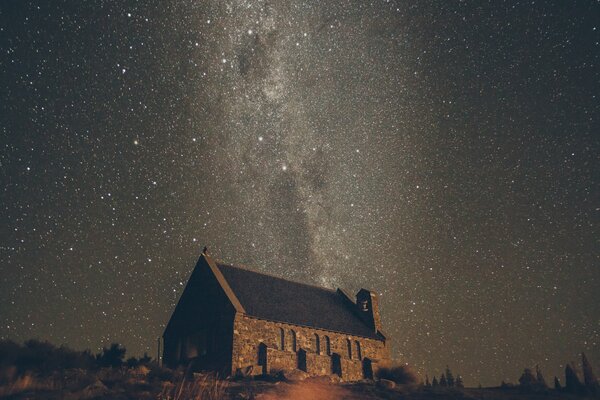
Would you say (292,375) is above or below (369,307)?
below

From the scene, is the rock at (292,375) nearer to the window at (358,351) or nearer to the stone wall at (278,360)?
the stone wall at (278,360)

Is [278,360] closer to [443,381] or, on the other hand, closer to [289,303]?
[289,303]

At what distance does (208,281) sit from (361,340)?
46.4ft

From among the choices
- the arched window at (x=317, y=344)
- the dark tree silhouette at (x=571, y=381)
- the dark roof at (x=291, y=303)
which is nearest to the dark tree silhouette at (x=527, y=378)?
→ the dark tree silhouette at (x=571, y=381)

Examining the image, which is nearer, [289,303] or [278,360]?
[278,360]

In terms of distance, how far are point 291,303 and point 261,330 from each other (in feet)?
19.2

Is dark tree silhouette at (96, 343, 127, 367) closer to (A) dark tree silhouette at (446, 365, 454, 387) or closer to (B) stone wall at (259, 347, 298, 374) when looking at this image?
(B) stone wall at (259, 347, 298, 374)

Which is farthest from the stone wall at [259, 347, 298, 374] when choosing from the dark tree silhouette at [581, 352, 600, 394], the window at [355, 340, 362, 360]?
the dark tree silhouette at [581, 352, 600, 394]

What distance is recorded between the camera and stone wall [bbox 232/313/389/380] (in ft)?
97.8

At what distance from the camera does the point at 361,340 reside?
1490 inches

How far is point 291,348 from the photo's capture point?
3238 cm

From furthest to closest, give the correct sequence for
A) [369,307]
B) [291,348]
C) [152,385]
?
[369,307] → [291,348] → [152,385]

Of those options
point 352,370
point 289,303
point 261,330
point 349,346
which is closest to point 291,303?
point 289,303

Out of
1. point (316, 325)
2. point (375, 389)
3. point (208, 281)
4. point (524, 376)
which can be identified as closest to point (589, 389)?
point (524, 376)
